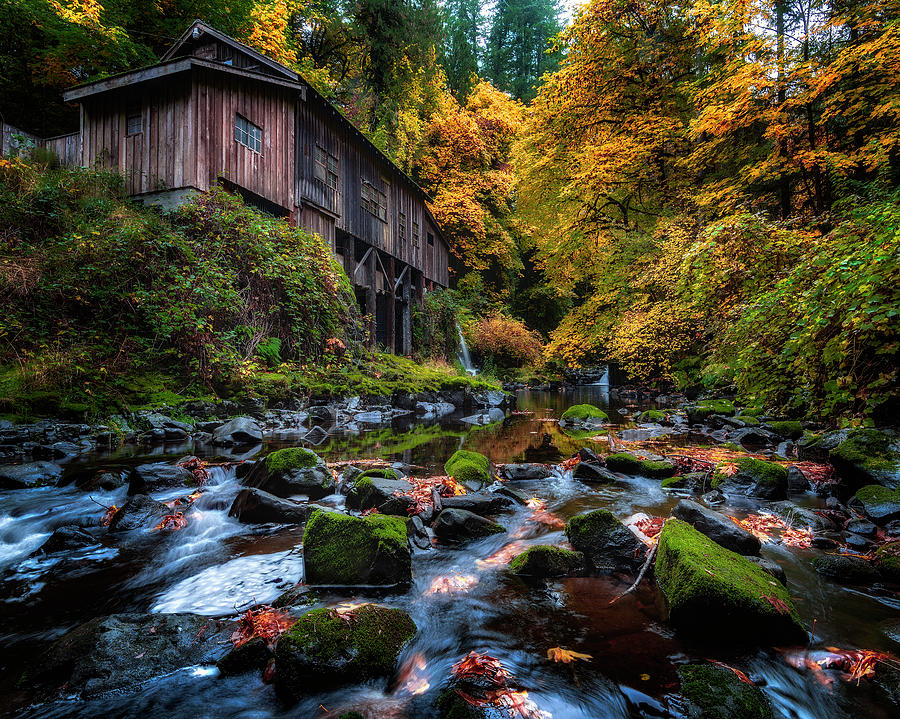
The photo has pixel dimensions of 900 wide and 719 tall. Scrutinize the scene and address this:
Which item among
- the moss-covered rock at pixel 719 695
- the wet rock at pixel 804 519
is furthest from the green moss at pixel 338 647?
the wet rock at pixel 804 519

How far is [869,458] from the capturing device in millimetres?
4609

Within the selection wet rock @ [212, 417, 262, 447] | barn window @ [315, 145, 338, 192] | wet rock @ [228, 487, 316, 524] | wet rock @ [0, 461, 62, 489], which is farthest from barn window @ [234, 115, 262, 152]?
wet rock @ [228, 487, 316, 524]

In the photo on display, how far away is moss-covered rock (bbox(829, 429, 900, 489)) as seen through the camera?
14.2 ft

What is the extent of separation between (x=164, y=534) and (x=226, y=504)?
27.6 inches

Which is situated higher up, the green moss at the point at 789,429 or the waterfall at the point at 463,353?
the waterfall at the point at 463,353

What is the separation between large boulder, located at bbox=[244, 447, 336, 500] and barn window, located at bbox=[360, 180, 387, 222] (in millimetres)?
14533

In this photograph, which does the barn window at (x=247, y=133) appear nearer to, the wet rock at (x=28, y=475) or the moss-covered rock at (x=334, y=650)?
the wet rock at (x=28, y=475)

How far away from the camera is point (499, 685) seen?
6.91ft

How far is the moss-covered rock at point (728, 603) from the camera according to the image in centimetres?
237

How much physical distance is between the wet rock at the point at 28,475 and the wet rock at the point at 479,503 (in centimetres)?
492

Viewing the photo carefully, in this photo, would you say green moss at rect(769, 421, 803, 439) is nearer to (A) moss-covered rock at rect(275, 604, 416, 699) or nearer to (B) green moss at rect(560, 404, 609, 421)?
(B) green moss at rect(560, 404, 609, 421)

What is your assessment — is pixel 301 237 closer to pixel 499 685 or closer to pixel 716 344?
pixel 716 344

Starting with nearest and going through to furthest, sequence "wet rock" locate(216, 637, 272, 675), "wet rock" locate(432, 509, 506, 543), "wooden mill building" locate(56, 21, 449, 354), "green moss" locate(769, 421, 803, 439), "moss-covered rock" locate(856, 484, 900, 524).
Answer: "wet rock" locate(216, 637, 272, 675) < "moss-covered rock" locate(856, 484, 900, 524) < "wet rock" locate(432, 509, 506, 543) < "green moss" locate(769, 421, 803, 439) < "wooden mill building" locate(56, 21, 449, 354)

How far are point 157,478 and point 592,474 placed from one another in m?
5.71
